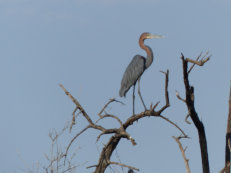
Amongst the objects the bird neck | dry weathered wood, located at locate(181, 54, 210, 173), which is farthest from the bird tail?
dry weathered wood, located at locate(181, 54, 210, 173)

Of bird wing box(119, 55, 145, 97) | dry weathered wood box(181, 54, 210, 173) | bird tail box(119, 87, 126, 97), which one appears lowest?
dry weathered wood box(181, 54, 210, 173)

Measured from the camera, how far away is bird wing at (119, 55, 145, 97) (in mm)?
11680

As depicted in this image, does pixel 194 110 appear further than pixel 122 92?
No

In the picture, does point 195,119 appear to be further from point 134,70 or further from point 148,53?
point 148,53

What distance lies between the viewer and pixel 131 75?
11.7m

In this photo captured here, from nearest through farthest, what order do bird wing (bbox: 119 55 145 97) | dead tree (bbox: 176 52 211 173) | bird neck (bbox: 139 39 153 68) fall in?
dead tree (bbox: 176 52 211 173), bird wing (bbox: 119 55 145 97), bird neck (bbox: 139 39 153 68)

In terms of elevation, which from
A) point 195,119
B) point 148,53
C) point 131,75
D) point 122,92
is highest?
point 148,53

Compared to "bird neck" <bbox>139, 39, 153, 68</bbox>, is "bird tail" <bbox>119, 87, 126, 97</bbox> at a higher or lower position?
lower

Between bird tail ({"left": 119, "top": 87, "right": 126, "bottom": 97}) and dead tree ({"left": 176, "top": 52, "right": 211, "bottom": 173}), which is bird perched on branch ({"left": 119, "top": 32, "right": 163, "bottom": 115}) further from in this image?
dead tree ({"left": 176, "top": 52, "right": 211, "bottom": 173})

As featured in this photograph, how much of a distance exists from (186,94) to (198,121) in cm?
63

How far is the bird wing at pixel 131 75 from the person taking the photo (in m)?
11.7

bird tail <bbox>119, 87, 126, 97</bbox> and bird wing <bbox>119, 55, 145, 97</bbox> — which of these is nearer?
bird tail <bbox>119, 87, 126, 97</bbox>

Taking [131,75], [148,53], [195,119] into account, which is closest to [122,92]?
[131,75]

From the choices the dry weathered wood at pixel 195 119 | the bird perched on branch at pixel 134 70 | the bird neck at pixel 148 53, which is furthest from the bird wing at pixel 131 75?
the dry weathered wood at pixel 195 119
